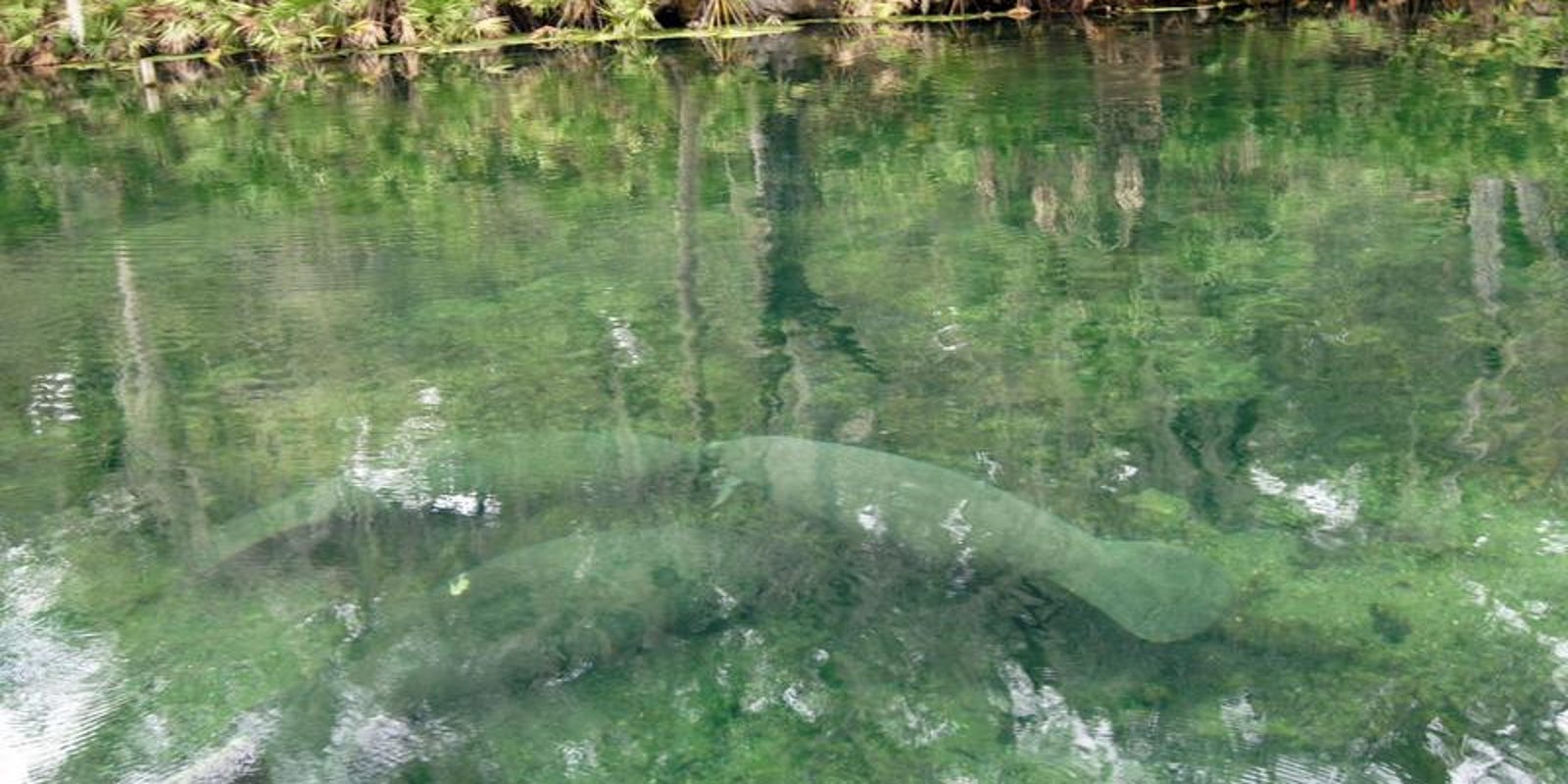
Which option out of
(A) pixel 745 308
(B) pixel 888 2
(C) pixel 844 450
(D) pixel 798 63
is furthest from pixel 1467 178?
(B) pixel 888 2

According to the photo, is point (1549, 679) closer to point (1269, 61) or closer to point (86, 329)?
point (86, 329)

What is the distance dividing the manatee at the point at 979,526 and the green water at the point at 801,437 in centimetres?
4

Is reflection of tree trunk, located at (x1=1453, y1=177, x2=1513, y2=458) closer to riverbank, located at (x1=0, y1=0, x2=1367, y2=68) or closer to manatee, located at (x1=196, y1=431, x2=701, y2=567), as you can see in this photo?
manatee, located at (x1=196, y1=431, x2=701, y2=567)

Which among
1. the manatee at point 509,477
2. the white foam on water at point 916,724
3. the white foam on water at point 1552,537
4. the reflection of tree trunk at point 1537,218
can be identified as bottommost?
the white foam on water at point 916,724

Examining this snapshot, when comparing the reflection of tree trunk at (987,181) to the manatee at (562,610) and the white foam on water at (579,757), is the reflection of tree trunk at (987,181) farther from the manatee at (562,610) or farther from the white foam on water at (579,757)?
the white foam on water at (579,757)

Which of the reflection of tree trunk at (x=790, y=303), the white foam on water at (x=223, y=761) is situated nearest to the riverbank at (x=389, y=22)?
the reflection of tree trunk at (x=790, y=303)

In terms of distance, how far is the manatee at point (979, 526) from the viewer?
14.8 ft

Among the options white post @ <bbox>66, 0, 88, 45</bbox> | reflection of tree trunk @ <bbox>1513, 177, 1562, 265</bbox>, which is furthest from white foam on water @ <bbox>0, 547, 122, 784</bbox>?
white post @ <bbox>66, 0, 88, 45</bbox>

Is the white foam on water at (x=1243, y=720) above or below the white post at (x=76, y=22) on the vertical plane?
below

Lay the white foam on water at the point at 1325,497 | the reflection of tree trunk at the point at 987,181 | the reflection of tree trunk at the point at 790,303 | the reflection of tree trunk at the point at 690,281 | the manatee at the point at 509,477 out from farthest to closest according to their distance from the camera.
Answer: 1. the reflection of tree trunk at the point at 987,181
2. the reflection of tree trunk at the point at 790,303
3. the reflection of tree trunk at the point at 690,281
4. the manatee at the point at 509,477
5. the white foam on water at the point at 1325,497

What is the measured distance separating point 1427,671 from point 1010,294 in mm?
3748

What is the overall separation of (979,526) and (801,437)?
3.85 ft

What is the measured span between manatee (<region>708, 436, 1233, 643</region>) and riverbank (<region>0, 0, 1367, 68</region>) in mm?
16766

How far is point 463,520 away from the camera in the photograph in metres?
5.45
